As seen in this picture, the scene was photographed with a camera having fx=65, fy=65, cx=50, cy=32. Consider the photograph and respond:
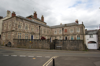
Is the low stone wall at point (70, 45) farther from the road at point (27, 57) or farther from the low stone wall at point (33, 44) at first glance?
the road at point (27, 57)

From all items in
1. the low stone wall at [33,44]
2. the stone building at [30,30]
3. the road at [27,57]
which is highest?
the stone building at [30,30]

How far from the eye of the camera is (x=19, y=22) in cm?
2017

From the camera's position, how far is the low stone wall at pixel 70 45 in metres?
15.5

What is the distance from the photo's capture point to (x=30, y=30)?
23594 mm

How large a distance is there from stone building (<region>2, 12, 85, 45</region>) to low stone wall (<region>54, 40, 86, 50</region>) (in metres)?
11.4

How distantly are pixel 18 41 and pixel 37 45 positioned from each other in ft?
18.3

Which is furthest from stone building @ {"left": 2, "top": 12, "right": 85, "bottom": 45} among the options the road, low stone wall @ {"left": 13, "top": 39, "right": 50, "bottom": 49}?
the road

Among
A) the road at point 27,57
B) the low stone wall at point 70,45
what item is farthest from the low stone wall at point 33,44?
the road at point 27,57

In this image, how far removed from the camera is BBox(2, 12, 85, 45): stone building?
63.1 ft

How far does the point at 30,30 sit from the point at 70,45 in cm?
1492

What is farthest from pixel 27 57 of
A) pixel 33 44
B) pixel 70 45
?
pixel 70 45

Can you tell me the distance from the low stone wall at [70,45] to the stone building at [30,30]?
11.4 meters

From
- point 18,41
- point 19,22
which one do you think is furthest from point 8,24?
point 18,41

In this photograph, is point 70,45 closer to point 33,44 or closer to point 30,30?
point 33,44
